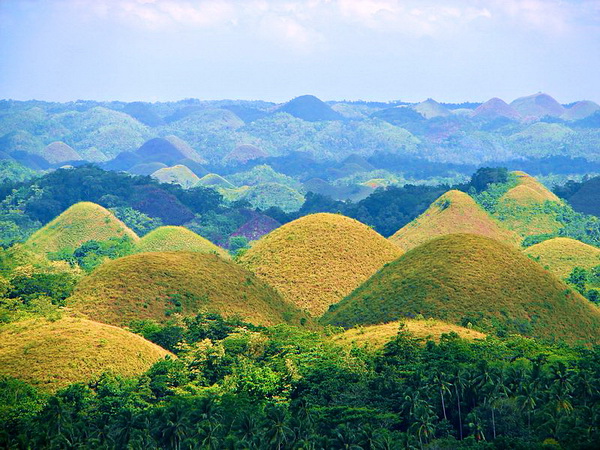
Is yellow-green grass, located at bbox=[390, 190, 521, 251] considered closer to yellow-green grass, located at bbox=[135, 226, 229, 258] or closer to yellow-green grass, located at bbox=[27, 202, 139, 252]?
yellow-green grass, located at bbox=[135, 226, 229, 258]

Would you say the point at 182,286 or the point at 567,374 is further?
the point at 182,286

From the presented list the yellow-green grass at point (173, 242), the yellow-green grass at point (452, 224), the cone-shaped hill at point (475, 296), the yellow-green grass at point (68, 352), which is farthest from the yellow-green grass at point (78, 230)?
the yellow-green grass at point (68, 352)

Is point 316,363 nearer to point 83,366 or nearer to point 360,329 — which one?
point 360,329

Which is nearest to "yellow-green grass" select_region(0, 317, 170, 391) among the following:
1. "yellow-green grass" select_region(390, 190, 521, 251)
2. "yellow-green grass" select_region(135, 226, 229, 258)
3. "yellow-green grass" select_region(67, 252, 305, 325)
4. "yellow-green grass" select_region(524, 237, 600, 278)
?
"yellow-green grass" select_region(67, 252, 305, 325)

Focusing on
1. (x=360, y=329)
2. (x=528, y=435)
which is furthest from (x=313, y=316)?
(x=528, y=435)

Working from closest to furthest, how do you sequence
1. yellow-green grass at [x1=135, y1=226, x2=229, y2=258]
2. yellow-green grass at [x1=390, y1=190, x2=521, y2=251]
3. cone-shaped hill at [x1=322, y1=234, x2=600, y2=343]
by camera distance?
cone-shaped hill at [x1=322, y1=234, x2=600, y2=343] < yellow-green grass at [x1=135, y1=226, x2=229, y2=258] < yellow-green grass at [x1=390, y1=190, x2=521, y2=251]

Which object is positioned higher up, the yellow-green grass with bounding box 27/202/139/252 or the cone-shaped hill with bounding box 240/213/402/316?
the yellow-green grass with bounding box 27/202/139/252
